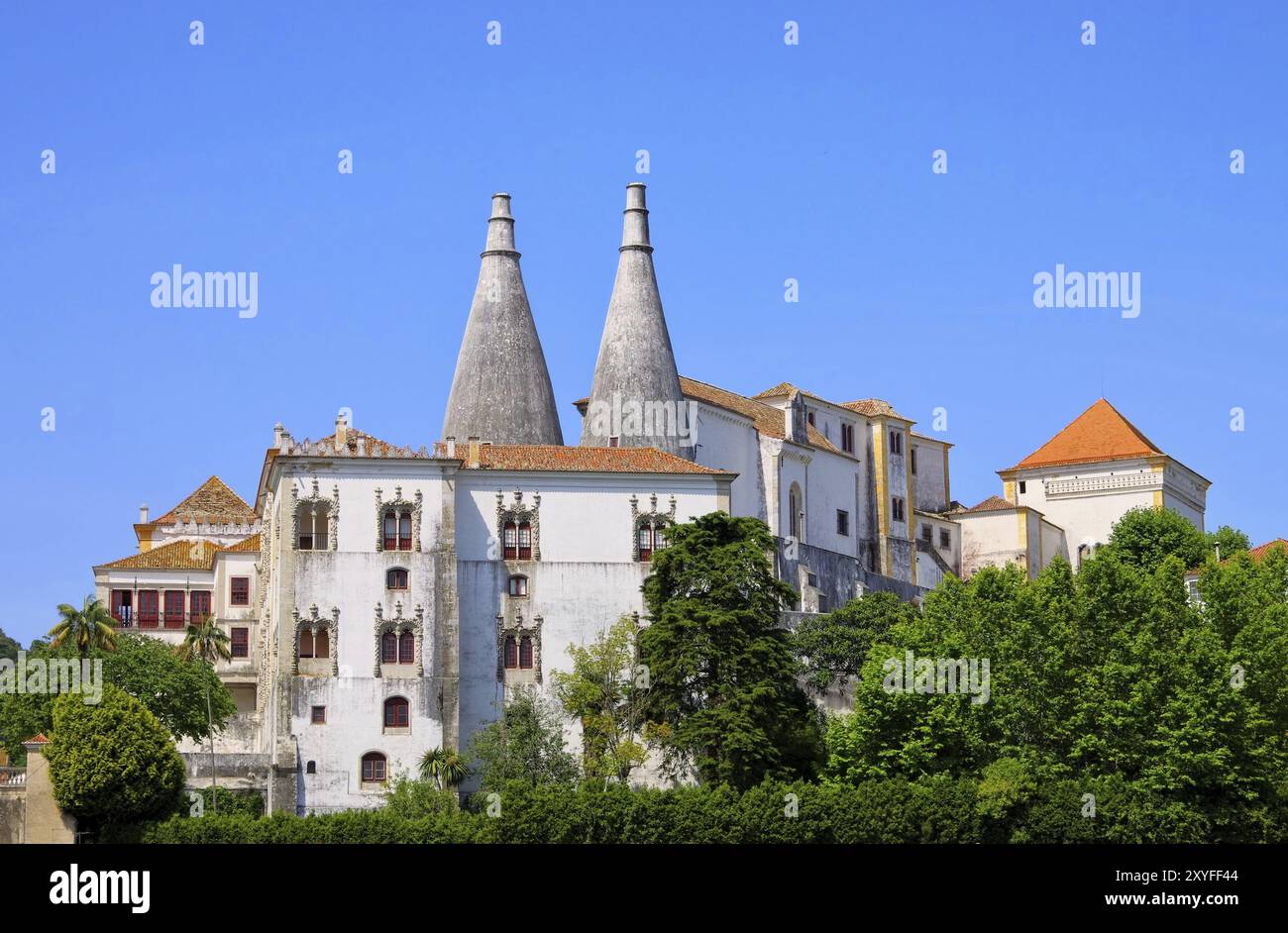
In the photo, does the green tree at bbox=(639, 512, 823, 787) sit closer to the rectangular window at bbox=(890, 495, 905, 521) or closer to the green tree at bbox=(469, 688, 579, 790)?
the green tree at bbox=(469, 688, 579, 790)

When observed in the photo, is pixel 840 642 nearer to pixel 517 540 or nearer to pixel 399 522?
pixel 517 540

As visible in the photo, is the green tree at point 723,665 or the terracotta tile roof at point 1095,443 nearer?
the green tree at point 723,665

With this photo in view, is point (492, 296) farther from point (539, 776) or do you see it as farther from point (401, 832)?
point (401, 832)

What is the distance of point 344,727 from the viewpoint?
8494 cm

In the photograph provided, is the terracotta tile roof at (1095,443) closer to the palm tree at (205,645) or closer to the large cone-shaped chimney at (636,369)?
the large cone-shaped chimney at (636,369)

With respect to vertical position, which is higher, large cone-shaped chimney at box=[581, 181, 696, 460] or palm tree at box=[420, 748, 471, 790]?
large cone-shaped chimney at box=[581, 181, 696, 460]

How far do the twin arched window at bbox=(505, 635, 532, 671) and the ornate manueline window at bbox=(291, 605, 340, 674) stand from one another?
21.5 feet

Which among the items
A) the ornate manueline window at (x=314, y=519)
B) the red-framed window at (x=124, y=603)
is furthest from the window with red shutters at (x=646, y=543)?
the red-framed window at (x=124, y=603)

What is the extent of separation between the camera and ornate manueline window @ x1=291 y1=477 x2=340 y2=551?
285 ft

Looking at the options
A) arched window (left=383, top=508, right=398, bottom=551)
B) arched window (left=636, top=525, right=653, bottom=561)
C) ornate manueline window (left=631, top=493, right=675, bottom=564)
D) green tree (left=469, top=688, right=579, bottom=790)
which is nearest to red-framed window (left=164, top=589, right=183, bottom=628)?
arched window (left=383, top=508, right=398, bottom=551)

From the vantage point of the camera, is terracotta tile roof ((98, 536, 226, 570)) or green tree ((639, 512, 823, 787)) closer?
green tree ((639, 512, 823, 787))

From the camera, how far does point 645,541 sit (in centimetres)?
9019

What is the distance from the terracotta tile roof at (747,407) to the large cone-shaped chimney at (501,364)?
20.9 feet

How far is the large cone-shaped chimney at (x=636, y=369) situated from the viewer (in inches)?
3989
